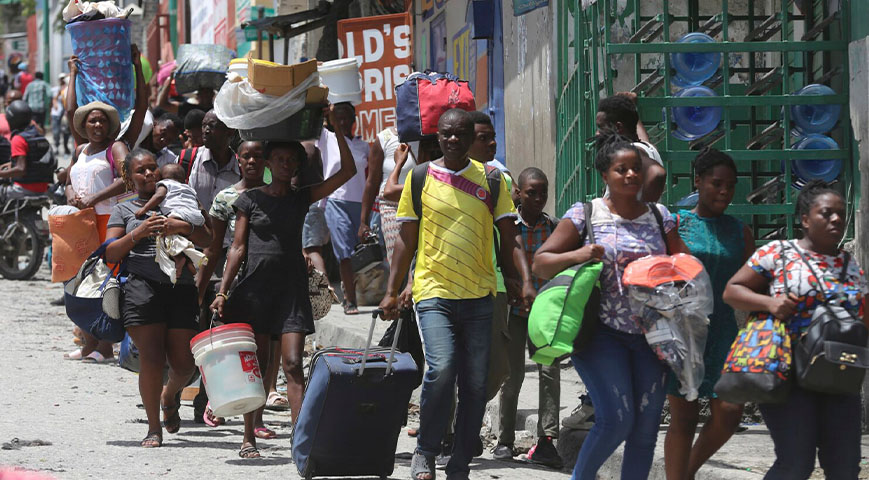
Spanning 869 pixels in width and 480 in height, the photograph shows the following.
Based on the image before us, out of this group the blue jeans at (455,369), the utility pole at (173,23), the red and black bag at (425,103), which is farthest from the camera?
the utility pole at (173,23)

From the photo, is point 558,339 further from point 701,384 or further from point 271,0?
point 271,0

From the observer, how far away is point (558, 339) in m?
5.28

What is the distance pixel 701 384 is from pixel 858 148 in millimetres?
2715

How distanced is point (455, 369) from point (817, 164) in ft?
9.74

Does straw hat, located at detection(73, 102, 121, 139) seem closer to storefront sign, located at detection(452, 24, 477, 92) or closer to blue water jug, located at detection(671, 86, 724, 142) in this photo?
blue water jug, located at detection(671, 86, 724, 142)

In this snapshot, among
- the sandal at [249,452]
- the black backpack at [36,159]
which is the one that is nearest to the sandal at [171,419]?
the sandal at [249,452]

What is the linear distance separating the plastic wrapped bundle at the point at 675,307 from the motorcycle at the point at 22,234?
1201cm

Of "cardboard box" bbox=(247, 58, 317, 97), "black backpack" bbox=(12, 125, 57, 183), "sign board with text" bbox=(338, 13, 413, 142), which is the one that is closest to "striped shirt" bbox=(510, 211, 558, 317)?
"cardboard box" bbox=(247, 58, 317, 97)

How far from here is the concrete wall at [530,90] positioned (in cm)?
1115

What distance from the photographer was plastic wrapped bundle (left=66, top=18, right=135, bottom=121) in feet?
33.9

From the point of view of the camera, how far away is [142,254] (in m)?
7.60

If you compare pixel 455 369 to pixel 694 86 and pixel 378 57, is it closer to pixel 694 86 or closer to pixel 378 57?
pixel 694 86

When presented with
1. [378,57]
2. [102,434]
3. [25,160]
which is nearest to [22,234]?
[25,160]

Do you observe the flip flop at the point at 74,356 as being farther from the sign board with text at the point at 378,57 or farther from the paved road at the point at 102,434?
the sign board with text at the point at 378,57
